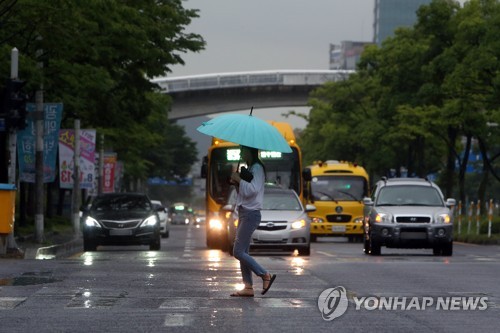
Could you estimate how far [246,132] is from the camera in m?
15.4

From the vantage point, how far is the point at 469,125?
57.4 metres

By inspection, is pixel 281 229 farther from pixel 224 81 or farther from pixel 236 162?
pixel 224 81

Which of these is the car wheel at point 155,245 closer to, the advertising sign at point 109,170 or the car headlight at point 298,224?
the car headlight at point 298,224

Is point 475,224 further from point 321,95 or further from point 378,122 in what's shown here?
point 321,95

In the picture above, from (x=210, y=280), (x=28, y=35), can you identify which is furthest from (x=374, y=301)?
(x=28, y=35)

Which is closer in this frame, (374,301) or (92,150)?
(374,301)

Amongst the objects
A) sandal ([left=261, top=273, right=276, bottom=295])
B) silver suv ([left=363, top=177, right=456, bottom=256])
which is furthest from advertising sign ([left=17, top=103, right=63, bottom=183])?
sandal ([left=261, top=273, right=276, bottom=295])

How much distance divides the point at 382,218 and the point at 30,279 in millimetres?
13153

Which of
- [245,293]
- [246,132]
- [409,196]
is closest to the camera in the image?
[246,132]

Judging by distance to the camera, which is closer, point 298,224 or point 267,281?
point 267,281

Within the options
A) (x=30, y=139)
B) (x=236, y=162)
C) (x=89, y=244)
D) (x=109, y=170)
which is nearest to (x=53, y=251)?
(x=89, y=244)

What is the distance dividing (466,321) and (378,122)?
199 feet

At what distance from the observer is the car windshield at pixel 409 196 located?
1222 inches

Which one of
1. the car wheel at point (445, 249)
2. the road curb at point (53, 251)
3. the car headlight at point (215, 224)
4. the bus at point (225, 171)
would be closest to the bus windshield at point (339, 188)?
the bus at point (225, 171)
